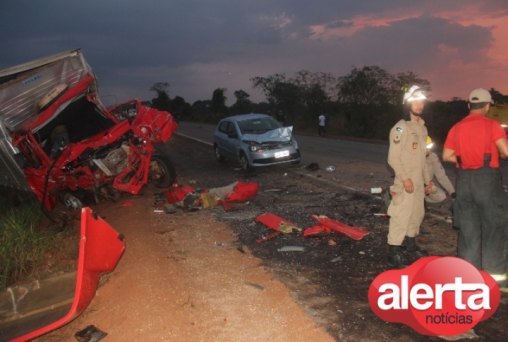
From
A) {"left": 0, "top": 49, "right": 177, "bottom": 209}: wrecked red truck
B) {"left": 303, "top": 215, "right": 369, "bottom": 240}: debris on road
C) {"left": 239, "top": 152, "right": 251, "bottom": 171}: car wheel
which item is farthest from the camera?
{"left": 239, "top": 152, "right": 251, "bottom": 171}: car wheel

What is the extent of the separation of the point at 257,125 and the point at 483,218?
9.23 metres

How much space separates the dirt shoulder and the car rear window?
21.1ft

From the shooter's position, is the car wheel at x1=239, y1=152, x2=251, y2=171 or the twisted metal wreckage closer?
the twisted metal wreckage

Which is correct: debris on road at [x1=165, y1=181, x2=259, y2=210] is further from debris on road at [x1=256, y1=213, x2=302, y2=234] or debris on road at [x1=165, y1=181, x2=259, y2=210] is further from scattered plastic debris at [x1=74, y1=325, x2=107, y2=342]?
scattered plastic debris at [x1=74, y1=325, x2=107, y2=342]

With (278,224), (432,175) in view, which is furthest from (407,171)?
(278,224)

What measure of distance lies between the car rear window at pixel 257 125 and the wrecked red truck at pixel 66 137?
11.2 ft

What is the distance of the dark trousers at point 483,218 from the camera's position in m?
3.90

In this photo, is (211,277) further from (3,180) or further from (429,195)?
(3,180)

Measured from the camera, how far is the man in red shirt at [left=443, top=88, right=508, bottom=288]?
3842 mm

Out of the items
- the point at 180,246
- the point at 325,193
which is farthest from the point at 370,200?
the point at 180,246

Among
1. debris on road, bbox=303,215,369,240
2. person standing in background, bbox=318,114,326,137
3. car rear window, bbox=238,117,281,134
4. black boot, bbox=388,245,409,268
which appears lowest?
person standing in background, bbox=318,114,326,137

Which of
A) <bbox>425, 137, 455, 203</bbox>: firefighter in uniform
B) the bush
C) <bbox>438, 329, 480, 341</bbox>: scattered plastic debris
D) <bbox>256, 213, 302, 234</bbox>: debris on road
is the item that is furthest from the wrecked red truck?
<bbox>438, 329, 480, 341</bbox>: scattered plastic debris

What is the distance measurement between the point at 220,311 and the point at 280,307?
1.89 ft

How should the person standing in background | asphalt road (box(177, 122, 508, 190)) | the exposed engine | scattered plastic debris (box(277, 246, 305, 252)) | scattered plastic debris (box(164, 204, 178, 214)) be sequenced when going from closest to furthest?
scattered plastic debris (box(277, 246, 305, 252))
scattered plastic debris (box(164, 204, 178, 214))
the exposed engine
asphalt road (box(177, 122, 508, 190))
the person standing in background
